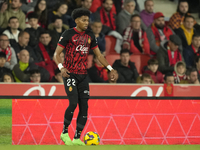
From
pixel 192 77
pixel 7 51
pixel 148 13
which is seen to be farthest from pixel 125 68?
pixel 7 51

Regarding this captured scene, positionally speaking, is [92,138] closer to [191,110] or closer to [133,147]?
[133,147]

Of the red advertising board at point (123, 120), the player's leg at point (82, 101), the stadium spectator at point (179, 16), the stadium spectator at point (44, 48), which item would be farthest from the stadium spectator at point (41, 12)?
the player's leg at point (82, 101)

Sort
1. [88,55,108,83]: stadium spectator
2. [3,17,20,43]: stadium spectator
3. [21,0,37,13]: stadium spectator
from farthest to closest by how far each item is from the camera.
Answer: [21,0,37,13]: stadium spectator < [3,17,20,43]: stadium spectator < [88,55,108,83]: stadium spectator

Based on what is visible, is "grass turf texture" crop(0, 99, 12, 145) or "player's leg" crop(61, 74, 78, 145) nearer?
"player's leg" crop(61, 74, 78, 145)

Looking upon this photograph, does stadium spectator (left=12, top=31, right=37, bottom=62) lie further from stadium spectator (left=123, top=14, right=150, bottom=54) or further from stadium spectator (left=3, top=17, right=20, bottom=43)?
stadium spectator (left=123, top=14, right=150, bottom=54)

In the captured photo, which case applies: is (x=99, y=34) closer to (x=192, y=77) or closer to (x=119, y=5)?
(x=119, y=5)

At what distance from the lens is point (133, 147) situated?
4020 millimetres

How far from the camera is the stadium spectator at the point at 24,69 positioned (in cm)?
707

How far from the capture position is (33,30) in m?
7.88

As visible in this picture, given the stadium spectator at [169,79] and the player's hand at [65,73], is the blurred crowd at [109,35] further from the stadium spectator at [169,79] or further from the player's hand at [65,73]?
the player's hand at [65,73]

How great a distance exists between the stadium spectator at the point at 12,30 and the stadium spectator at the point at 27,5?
2.60ft

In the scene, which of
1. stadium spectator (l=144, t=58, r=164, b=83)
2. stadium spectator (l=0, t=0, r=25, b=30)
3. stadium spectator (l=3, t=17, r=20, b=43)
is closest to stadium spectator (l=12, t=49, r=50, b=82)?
stadium spectator (l=3, t=17, r=20, b=43)

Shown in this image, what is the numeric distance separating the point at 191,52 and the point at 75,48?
5041 millimetres

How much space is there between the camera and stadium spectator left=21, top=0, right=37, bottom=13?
844 cm
